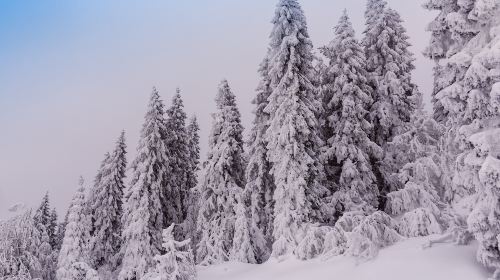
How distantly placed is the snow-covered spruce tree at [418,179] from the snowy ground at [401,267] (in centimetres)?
194

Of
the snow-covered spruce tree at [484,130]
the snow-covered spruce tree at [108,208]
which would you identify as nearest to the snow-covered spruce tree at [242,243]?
the snow-covered spruce tree at [108,208]

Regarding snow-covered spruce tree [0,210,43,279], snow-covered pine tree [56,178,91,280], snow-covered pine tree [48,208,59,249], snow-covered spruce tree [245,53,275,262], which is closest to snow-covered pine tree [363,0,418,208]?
snow-covered spruce tree [245,53,275,262]

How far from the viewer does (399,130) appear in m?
26.1

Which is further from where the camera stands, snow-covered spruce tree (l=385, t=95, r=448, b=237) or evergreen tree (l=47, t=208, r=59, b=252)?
evergreen tree (l=47, t=208, r=59, b=252)

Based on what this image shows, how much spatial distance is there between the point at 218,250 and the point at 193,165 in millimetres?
16290

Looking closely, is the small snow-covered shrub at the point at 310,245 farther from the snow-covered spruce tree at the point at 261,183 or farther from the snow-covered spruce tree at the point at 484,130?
the snow-covered spruce tree at the point at 484,130

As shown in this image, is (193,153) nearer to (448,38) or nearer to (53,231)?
(53,231)

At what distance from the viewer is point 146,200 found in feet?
103

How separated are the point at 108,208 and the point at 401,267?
29.8 m

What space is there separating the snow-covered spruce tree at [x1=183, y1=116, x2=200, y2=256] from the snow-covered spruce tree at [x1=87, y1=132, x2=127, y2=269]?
6.01 metres

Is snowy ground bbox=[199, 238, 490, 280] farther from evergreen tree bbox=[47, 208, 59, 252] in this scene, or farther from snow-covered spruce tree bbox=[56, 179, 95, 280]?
evergreen tree bbox=[47, 208, 59, 252]

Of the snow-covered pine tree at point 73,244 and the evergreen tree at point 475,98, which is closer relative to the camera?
the evergreen tree at point 475,98

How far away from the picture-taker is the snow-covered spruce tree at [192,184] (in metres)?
36.1

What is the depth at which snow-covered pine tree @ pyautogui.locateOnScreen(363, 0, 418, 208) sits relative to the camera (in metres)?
26.3
